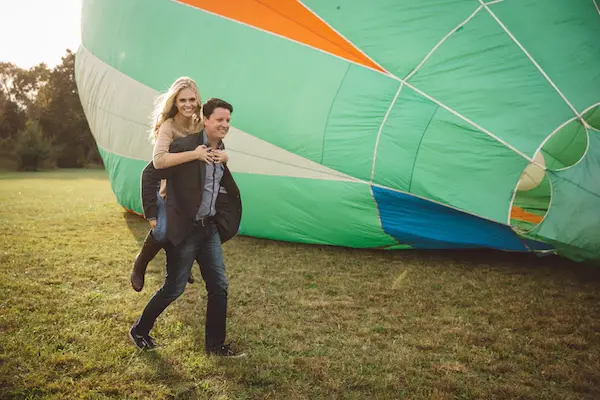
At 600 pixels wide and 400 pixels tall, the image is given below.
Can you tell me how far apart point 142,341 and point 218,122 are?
1.37 m

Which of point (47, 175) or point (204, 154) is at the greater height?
point (204, 154)

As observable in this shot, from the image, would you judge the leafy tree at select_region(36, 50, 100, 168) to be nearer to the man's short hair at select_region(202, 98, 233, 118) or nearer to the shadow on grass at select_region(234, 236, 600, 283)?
the shadow on grass at select_region(234, 236, 600, 283)

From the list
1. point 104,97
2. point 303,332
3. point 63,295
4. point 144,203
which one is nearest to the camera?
point 144,203

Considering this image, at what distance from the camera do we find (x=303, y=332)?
3.25 metres

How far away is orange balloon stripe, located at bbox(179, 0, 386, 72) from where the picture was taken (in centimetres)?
475

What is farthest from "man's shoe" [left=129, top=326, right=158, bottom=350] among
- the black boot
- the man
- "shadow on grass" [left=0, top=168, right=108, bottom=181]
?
"shadow on grass" [left=0, top=168, right=108, bottom=181]

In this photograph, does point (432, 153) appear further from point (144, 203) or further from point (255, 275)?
point (144, 203)

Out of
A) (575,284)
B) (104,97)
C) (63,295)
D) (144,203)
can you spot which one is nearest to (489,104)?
(575,284)

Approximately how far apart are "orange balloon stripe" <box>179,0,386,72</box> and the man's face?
2.27m

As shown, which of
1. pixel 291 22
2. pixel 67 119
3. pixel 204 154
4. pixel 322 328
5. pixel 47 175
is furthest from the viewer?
pixel 67 119

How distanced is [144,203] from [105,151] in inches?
198

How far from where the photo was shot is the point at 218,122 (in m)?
2.78

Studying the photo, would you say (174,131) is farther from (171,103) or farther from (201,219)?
(201,219)

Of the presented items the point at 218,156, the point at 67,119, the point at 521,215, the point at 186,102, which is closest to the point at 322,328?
the point at 218,156
